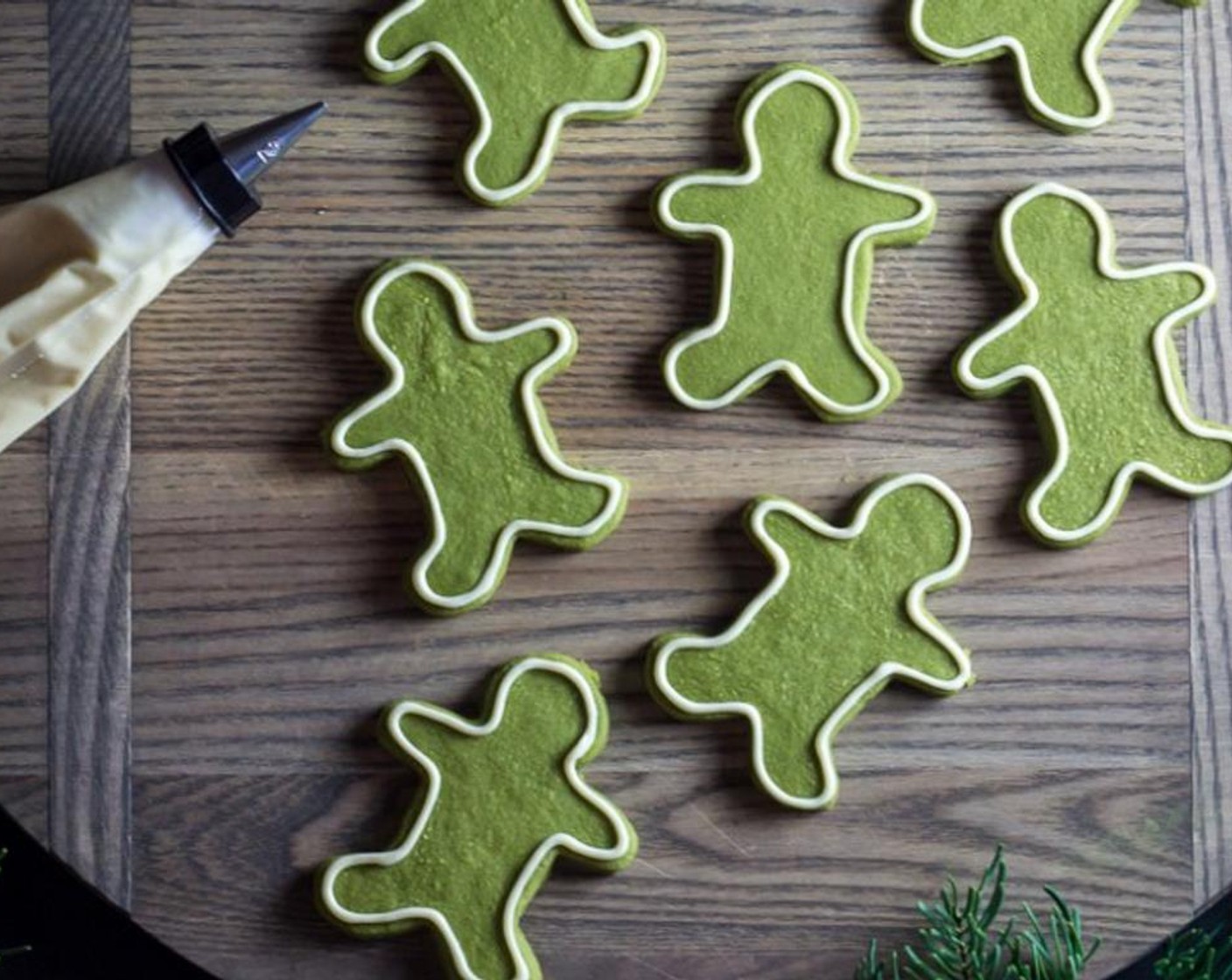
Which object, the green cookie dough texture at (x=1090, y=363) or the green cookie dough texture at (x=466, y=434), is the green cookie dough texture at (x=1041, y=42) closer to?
the green cookie dough texture at (x=1090, y=363)

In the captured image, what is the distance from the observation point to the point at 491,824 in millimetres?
923

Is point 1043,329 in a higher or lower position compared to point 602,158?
lower

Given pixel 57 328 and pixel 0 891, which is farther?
pixel 0 891

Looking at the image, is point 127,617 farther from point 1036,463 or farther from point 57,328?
point 1036,463

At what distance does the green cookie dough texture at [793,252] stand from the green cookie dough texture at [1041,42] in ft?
0.20

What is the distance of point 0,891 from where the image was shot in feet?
3.35

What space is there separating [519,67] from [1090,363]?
1.04 ft

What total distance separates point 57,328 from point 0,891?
1.11 ft

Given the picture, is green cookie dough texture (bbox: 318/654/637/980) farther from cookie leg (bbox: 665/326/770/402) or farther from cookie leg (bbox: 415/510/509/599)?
cookie leg (bbox: 665/326/770/402)

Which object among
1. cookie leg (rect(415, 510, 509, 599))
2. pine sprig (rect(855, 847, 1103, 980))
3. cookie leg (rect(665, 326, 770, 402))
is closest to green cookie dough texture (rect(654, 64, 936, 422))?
cookie leg (rect(665, 326, 770, 402))

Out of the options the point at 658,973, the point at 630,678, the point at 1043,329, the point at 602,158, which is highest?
the point at 602,158

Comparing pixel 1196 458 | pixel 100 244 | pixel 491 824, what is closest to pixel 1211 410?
pixel 1196 458

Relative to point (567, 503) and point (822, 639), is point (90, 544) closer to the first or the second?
point (567, 503)

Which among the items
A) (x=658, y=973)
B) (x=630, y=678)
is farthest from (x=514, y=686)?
(x=658, y=973)
